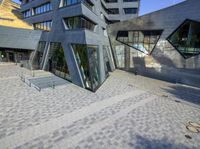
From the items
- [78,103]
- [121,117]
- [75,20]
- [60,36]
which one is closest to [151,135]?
[121,117]

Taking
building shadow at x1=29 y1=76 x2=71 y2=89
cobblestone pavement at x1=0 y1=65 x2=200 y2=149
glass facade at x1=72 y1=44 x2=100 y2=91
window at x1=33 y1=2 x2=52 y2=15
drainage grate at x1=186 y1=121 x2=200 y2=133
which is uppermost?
window at x1=33 y1=2 x2=52 y2=15

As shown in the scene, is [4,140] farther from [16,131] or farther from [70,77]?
[70,77]

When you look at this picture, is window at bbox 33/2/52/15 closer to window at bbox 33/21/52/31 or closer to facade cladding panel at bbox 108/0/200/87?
window at bbox 33/21/52/31

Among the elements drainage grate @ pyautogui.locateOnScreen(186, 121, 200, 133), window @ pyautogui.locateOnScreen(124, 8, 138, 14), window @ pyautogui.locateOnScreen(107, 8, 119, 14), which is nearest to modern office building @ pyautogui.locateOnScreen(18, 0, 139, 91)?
drainage grate @ pyautogui.locateOnScreen(186, 121, 200, 133)

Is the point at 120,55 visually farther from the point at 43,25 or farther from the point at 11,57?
the point at 11,57

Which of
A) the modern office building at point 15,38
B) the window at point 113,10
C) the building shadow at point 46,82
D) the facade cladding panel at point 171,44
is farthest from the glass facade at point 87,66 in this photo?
the window at point 113,10

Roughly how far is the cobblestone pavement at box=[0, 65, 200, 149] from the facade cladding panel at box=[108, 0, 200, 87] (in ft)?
27.8

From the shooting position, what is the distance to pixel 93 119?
10.6 m

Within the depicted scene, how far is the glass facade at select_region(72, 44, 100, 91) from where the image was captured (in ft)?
57.2

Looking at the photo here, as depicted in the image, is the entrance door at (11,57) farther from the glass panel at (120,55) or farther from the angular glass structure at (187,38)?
the angular glass structure at (187,38)

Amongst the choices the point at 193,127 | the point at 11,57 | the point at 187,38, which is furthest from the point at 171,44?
the point at 11,57

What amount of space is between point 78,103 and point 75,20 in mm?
12269

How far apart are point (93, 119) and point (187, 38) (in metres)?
21.5

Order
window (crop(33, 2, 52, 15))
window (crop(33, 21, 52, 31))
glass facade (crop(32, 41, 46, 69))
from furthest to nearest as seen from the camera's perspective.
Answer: glass facade (crop(32, 41, 46, 69))
window (crop(33, 2, 52, 15))
window (crop(33, 21, 52, 31))
